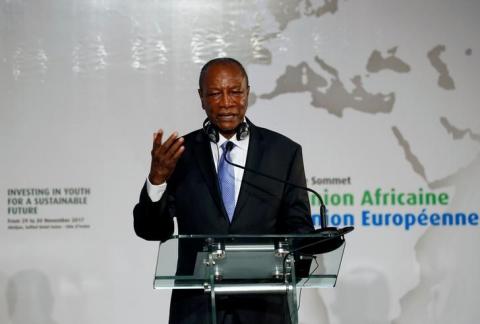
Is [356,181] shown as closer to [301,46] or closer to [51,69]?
[301,46]

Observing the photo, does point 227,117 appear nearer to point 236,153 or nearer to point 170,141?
point 236,153

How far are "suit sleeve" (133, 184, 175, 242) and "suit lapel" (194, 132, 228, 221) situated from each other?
0.18 meters

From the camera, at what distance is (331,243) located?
8.41 feet

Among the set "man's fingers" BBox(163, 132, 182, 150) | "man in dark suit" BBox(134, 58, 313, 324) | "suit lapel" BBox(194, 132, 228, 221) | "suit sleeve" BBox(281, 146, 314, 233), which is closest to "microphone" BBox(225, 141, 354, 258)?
"man in dark suit" BBox(134, 58, 313, 324)

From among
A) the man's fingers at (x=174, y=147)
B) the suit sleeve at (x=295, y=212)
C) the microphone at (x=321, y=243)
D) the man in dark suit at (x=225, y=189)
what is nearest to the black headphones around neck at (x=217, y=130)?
the man in dark suit at (x=225, y=189)

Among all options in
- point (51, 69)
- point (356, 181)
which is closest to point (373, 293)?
point (356, 181)

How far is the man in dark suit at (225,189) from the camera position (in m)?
2.73

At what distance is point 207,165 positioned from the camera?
9.78ft

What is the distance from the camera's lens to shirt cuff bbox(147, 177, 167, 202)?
9.06 feet

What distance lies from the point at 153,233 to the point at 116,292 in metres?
2.02

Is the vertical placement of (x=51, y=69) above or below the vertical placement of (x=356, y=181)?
above

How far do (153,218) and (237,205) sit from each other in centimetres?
30

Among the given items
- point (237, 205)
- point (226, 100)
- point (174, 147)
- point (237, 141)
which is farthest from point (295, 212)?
point (174, 147)

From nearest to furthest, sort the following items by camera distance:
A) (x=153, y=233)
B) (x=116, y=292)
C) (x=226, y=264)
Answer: (x=226, y=264), (x=153, y=233), (x=116, y=292)
